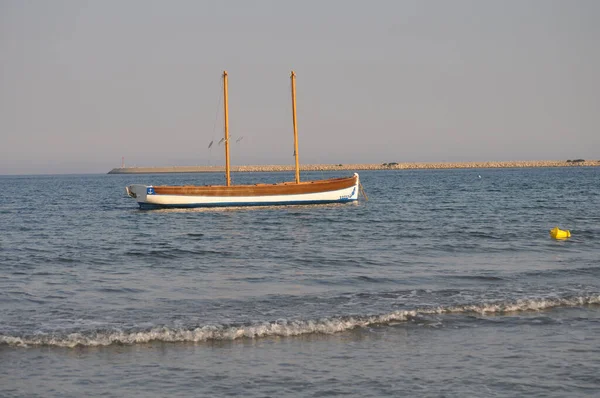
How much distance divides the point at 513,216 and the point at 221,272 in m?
23.8

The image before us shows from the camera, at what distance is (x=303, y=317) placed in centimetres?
1396

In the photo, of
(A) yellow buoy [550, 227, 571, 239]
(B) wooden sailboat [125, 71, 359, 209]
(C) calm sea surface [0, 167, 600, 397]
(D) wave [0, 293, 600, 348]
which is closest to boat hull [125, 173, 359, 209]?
(B) wooden sailboat [125, 71, 359, 209]

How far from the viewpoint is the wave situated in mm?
12305

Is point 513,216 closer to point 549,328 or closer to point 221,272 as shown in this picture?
point 221,272

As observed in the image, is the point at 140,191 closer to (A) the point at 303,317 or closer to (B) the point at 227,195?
(B) the point at 227,195

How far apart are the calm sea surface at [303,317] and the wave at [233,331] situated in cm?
3

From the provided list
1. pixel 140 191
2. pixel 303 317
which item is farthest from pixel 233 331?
pixel 140 191

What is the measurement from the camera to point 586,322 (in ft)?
44.3

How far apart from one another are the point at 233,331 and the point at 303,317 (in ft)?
5.38

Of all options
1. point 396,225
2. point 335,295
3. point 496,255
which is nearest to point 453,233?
point 396,225

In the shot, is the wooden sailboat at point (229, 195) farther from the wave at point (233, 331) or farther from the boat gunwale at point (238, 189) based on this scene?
the wave at point (233, 331)

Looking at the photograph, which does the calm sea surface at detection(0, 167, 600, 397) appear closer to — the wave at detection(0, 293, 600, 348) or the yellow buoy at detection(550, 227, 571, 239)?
the wave at detection(0, 293, 600, 348)

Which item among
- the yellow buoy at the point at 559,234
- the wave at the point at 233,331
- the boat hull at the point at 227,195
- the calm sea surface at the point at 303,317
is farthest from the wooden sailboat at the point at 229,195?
the wave at the point at 233,331

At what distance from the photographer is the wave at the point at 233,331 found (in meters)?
12.3
